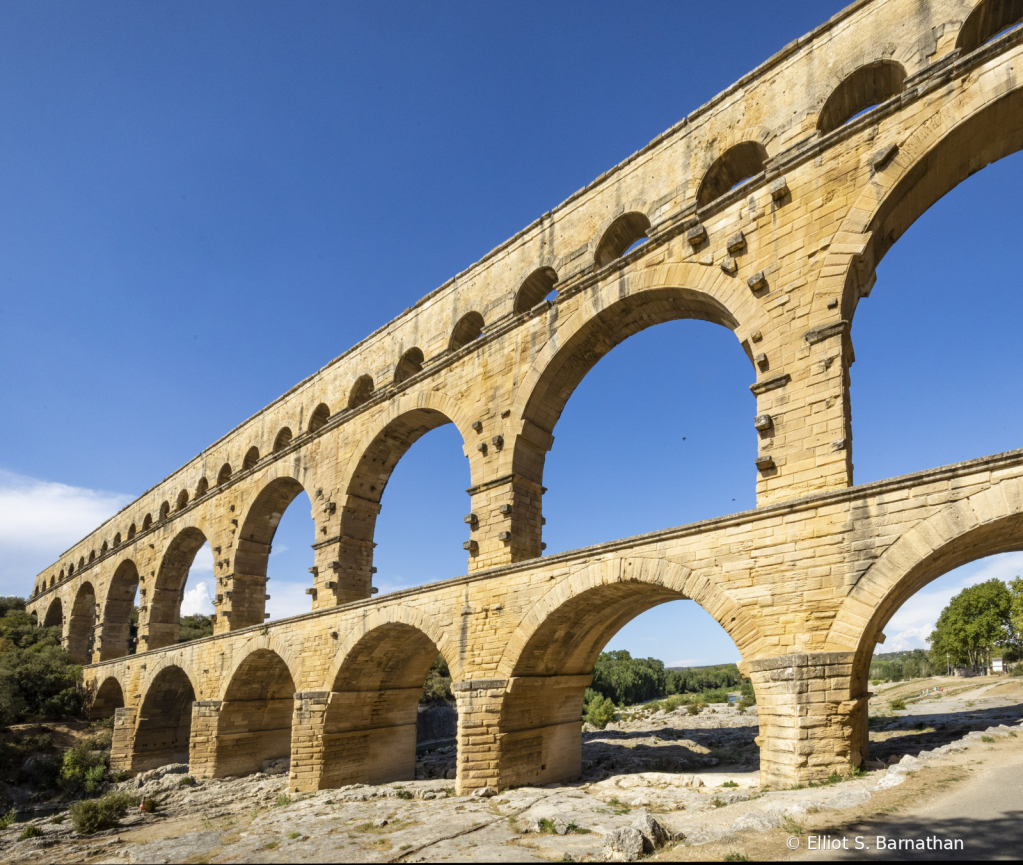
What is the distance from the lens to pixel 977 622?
1228 inches

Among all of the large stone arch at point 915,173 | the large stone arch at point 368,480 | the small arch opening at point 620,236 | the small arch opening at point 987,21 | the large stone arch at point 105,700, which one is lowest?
the large stone arch at point 105,700

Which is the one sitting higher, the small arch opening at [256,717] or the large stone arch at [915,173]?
the large stone arch at [915,173]

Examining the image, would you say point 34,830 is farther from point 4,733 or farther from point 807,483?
point 807,483

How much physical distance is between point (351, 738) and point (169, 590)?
13.8 meters

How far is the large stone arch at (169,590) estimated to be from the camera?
76.5ft

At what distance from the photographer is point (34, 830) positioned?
12.1 metres

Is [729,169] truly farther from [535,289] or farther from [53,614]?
[53,614]

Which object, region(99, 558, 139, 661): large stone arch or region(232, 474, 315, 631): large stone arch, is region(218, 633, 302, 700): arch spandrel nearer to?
region(232, 474, 315, 631): large stone arch

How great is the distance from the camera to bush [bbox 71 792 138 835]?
1192 cm

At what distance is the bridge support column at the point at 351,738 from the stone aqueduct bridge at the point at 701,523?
0.18 ft

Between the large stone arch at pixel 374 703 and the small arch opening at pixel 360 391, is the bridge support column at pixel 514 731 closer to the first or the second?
the large stone arch at pixel 374 703

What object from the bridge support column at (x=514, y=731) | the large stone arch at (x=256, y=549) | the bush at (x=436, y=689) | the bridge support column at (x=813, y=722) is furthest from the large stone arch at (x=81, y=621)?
the bridge support column at (x=813, y=722)

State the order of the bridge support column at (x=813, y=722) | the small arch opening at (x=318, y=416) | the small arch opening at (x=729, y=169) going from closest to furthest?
the bridge support column at (x=813, y=722), the small arch opening at (x=729, y=169), the small arch opening at (x=318, y=416)

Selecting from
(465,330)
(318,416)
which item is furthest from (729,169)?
(318,416)
